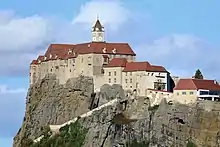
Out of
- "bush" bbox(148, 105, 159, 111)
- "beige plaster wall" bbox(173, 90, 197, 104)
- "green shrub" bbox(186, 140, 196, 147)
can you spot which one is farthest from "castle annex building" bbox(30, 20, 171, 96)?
"green shrub" bbox(186, 140, 196, 147)

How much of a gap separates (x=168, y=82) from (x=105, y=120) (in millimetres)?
12555

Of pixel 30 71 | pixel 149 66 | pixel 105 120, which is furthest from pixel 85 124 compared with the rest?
pixel 30 71

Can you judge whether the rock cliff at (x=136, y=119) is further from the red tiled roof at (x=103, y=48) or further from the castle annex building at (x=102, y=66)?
the red tiled roof at (x=103, y=48)

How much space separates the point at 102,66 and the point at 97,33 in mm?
8448

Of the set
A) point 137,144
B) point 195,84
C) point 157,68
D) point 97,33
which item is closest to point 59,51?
point 97,33

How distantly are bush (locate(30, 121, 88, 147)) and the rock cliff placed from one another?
1066 millimetres

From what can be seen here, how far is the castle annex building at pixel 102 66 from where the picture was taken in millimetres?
141375

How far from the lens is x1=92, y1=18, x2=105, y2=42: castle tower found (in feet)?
497

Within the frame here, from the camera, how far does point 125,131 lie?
137m

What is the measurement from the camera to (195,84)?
449 ft

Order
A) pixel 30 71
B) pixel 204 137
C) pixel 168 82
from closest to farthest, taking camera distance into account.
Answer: pixel 204 137 → pixel 168 82 → pixel 30 71

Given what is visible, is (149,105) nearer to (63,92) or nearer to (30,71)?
(63,92)

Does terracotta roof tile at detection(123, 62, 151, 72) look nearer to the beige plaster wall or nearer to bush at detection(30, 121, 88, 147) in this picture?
the beige plaster wall

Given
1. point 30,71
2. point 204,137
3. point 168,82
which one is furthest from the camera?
point 30,71
